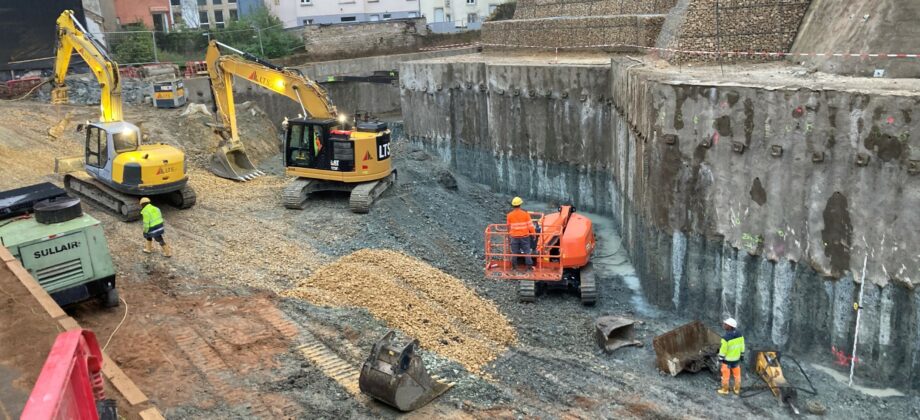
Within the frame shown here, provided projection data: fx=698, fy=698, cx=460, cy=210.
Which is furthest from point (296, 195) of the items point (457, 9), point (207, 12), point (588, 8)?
point (457, 9)

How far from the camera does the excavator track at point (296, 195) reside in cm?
1792

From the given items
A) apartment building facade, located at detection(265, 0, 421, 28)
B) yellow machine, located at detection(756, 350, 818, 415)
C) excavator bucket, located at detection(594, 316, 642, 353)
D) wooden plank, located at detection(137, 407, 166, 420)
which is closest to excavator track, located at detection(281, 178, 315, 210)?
excavator bucket, located at detection(594, 316, 642, 353)

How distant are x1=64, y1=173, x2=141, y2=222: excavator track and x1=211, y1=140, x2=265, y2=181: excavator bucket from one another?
13.5ft

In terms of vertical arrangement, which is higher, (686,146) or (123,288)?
(686,146)

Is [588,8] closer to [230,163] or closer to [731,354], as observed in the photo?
[230,163]

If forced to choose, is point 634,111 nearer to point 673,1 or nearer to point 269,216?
point 269,216

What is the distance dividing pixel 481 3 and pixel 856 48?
39.8m

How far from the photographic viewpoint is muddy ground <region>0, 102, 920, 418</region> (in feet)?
31.5

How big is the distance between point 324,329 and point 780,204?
7.76m

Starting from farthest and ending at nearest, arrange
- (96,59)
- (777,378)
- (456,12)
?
(456,12) → (96,59) → (777,378)

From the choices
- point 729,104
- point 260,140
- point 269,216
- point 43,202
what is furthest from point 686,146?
point 260,140

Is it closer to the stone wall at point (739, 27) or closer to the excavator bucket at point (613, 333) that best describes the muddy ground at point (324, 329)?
the excavator bucket at point (613, 333)

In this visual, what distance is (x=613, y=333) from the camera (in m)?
12.1

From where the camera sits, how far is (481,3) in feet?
168
